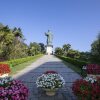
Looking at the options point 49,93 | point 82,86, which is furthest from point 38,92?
point 82,86

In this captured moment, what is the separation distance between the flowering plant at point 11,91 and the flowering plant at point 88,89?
2207 mm

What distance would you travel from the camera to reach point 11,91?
7.28m

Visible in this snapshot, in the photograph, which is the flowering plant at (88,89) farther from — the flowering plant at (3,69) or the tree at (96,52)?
the tree at (96,52)

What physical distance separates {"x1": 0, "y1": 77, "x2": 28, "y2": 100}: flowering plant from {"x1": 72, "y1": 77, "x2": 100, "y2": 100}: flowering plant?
221 cm

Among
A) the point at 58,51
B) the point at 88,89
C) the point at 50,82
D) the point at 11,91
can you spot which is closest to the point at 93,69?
the point at 50,82

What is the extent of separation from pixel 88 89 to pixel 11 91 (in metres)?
2.78

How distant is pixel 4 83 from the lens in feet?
26.0

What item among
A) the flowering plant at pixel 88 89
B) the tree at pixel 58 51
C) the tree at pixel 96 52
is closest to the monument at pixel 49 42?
the tree at pixel 58 51

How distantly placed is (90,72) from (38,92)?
15.2 ft

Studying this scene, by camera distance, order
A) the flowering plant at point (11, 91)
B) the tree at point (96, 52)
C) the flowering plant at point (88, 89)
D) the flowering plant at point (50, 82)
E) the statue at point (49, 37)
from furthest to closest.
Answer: the statue at point (49, 37), the tree at point (96, 52), the flowering plant at point (50, 82), the flowering plant at point (88, 89), the flowering plant at point (11, 91)

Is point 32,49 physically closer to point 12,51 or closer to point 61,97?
point 12,51

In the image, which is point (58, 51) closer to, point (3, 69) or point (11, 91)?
point (3, 69)

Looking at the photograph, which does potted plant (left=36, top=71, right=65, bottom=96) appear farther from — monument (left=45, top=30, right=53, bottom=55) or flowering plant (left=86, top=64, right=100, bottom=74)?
monument (left=45, top=30, right=53, bottom=55)

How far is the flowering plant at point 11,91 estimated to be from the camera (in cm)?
718
